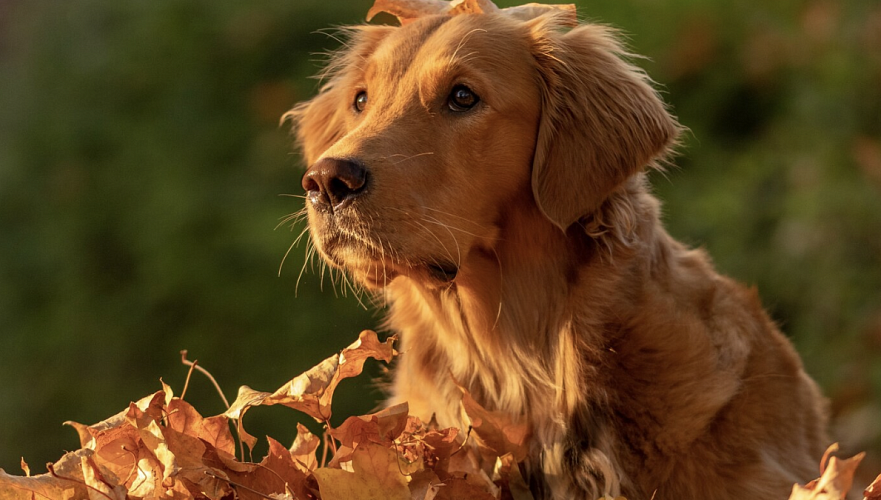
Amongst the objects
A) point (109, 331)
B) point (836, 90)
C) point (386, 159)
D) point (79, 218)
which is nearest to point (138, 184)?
point (79, 218)

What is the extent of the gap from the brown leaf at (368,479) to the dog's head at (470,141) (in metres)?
0.61

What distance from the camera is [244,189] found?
7453 millimetres

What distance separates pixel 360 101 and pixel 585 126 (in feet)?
2.40

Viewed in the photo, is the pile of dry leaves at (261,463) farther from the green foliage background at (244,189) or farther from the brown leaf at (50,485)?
the green foliage background at (244,189)

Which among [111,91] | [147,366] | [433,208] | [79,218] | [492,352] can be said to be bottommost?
[147,366]

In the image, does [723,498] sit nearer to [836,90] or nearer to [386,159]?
[386,159]

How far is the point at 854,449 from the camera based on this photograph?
16.4 ft

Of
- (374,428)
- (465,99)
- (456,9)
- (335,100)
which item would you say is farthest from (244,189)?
(374,428)

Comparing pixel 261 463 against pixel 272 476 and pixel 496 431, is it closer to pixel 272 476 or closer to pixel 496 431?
pixel 272 476

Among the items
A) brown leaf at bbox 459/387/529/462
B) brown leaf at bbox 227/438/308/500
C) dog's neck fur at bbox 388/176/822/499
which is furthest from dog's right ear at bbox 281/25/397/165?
brown leaf at bbox 227/438/308/500

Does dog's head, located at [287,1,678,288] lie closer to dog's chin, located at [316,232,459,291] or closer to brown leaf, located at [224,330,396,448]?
dog's chin, located at [316,232,459,291]

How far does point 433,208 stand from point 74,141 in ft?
19.3

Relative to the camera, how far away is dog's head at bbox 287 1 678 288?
8.77ft

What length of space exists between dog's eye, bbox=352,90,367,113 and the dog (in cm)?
8
